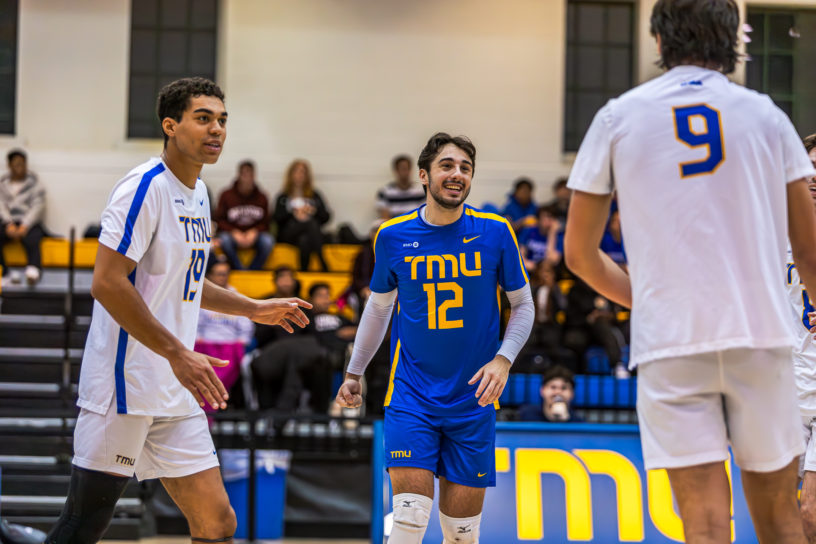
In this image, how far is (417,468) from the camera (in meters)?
4.37

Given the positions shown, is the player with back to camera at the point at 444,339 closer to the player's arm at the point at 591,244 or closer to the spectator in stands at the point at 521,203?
the player's arm at the point at 591,244

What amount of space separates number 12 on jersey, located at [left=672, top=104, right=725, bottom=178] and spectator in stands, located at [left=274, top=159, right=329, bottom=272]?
1021 centimetres

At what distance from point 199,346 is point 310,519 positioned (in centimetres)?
224

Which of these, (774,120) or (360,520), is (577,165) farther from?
(360,520)

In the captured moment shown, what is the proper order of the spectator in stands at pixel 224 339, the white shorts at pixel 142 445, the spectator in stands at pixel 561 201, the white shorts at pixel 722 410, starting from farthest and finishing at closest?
the spectator in stands at pixel 561 201 < the spectator in stands at pixel 224 339 < the white shorts at pixel 142 445 < the white shorts at pixel 722 410

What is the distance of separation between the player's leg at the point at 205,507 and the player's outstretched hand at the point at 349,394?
29.9 inches

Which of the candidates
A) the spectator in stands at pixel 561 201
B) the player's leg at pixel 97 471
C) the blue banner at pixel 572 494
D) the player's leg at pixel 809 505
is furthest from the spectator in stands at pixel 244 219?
the player's leg at pixel 809 505

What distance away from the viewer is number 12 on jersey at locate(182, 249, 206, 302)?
4129 millimetres

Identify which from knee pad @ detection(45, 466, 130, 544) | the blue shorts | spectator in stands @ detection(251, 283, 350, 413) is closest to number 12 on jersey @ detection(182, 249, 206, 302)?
knee pad @ detection(45, 466, 130, 544)

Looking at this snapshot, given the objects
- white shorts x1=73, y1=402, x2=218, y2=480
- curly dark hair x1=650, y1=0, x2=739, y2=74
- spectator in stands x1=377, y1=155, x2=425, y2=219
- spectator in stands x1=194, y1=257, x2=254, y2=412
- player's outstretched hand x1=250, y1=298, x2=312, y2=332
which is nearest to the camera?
curly dark hair x1=650, y1=0, x2=739, y2=74

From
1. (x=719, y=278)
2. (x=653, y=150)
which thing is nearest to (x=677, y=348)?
(x=719, y=278)

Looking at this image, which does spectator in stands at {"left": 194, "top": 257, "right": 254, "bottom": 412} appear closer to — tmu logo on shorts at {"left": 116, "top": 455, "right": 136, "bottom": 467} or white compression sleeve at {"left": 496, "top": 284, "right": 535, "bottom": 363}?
white compression sleeve at {"left": 496, "top": 284, "right": 535, "bottom": 363}

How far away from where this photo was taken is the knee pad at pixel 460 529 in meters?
4.45

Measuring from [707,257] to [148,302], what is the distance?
2367mm
